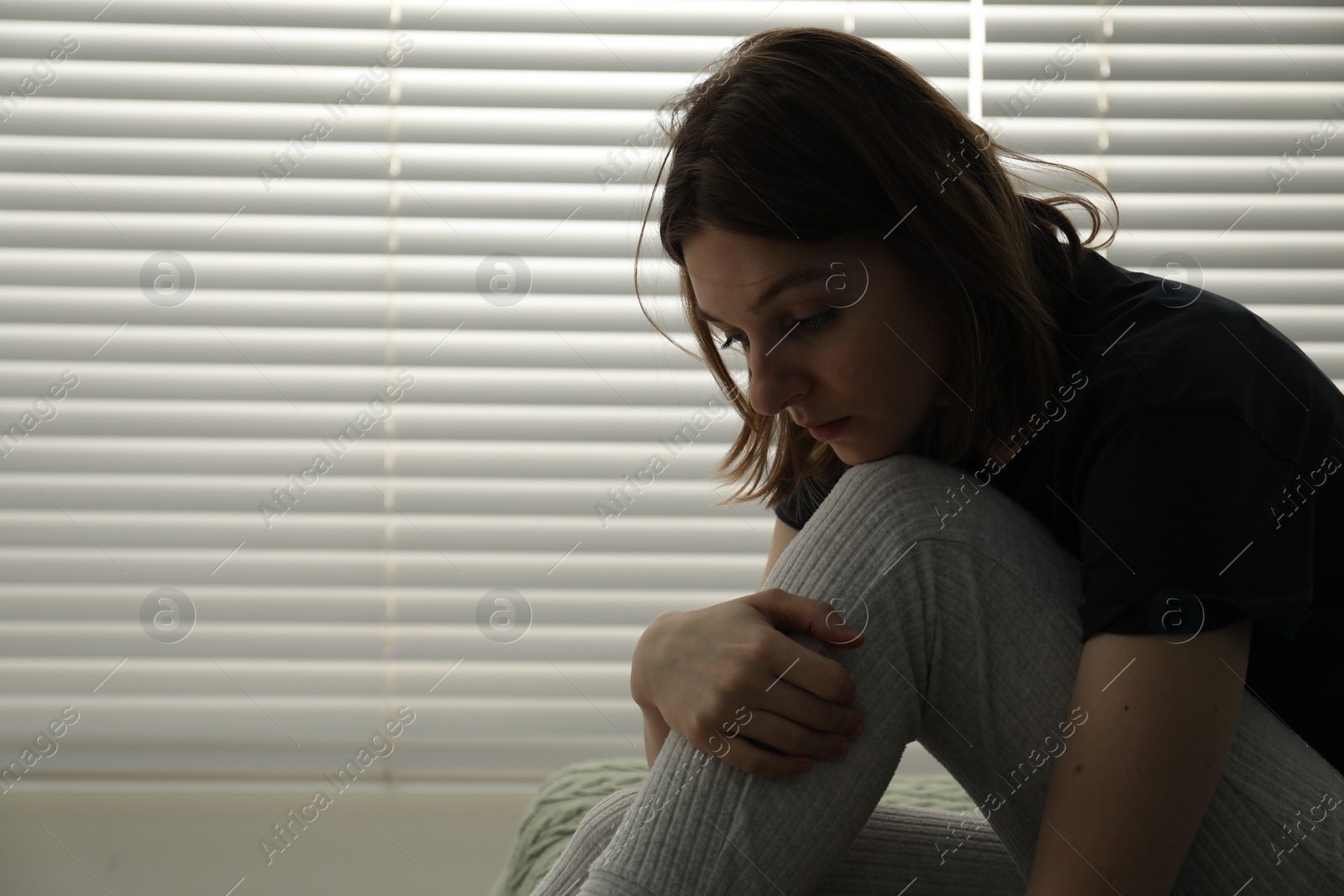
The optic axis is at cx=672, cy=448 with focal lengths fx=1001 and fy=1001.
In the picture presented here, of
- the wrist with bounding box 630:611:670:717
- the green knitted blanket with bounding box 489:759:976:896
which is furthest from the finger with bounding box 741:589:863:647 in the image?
the green knitted blanket with bounding box 489:759:976:896

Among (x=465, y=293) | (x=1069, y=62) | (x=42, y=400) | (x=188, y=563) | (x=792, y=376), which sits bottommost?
(x=188, y=563)

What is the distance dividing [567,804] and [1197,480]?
736 mm

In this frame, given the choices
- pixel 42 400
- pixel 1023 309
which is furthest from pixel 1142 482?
pixel 42 400

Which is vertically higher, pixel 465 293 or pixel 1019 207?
pixel 1019 207

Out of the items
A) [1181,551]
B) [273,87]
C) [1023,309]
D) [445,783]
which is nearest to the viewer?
[1181,551]

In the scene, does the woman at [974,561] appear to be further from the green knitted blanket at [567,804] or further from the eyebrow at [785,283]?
the green knitted blanket at [567,804]

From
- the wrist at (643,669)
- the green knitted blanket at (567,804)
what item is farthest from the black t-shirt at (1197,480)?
the green knitted blanket at (567,804)

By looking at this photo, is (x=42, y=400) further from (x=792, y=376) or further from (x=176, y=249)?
(x=792, y=376)

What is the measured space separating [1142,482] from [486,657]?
3.61 ft

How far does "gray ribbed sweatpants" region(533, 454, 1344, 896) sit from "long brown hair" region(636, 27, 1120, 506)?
→ 0.39 feet

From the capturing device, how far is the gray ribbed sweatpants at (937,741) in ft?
1.73

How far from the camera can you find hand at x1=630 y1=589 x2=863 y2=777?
1.71ft

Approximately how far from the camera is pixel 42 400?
56.0 inches

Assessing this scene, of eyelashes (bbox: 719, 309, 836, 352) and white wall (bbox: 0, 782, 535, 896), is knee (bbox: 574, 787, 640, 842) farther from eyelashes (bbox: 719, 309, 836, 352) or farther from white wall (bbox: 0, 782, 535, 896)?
white wall (bbox: 0, 782, 535, 896)
